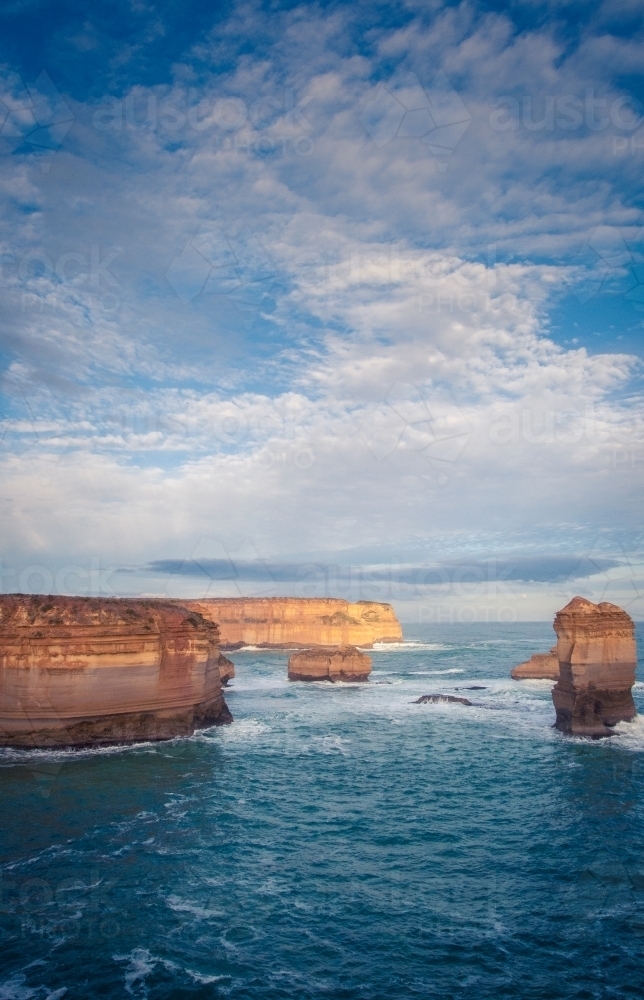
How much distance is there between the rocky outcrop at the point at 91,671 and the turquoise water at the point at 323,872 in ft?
4.46

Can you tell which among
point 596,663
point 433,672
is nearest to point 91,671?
point 596,663

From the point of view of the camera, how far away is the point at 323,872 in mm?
15062

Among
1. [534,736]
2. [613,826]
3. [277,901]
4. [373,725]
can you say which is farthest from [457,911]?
[373,725]

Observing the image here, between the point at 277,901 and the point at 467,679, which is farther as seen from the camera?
the point at 467,679

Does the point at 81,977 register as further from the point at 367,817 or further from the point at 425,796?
the point at 425,796

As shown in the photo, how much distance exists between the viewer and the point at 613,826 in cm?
1788

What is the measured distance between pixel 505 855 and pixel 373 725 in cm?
2003

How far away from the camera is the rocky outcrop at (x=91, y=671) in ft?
88.0

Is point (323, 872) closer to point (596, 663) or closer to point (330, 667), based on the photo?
point (596, 663)

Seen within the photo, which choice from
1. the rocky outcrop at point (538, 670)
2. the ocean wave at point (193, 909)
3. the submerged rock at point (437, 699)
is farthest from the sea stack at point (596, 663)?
→ the rocky outcrop at point (538, 670)

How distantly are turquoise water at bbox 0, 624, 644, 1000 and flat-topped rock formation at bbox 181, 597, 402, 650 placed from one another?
319 ft

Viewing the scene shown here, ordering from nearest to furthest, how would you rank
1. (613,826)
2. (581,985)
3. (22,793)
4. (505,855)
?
(581,985), (505,855), (613,826), (22,793)

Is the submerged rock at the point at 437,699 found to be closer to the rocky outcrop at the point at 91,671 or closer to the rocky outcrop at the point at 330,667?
the rocky outcrop at the point at 330,667

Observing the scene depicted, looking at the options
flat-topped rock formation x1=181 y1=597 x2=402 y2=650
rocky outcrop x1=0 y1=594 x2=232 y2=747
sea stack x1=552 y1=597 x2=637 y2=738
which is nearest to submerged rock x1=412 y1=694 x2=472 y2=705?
sea stack x1=552 y1=597 x2=637 y2=738
